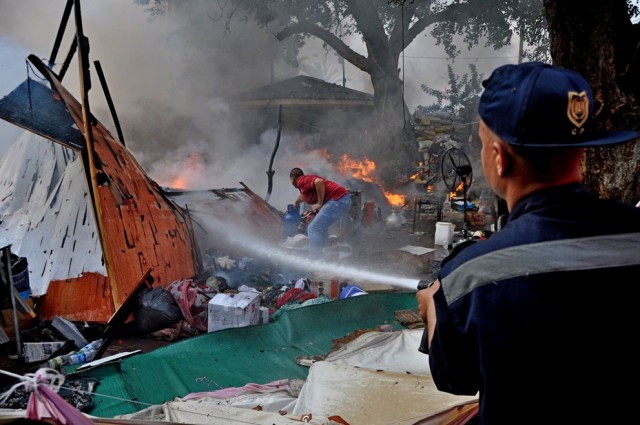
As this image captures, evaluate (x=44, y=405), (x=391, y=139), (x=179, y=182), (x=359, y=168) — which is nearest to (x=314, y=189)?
(x=179, y=182)

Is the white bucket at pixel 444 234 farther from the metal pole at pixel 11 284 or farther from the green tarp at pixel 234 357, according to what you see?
the metal pole at pixel 11 284

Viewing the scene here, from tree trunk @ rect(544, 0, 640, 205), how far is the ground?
3377mm

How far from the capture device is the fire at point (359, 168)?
57.4ft

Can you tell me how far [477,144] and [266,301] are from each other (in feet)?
51.9

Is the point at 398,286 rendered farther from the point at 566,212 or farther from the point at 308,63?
A: the point at 308,63

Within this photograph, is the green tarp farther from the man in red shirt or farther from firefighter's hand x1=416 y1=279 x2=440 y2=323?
the man in red shirt

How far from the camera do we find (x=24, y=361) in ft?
15.1

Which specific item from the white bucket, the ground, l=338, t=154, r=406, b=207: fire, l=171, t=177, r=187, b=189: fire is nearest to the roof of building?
l=338, t=154, r=406, b=207: fire

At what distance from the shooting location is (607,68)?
411cm

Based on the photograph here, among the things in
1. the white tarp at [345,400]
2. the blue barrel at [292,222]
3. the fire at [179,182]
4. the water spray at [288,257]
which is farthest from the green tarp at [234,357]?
the fire at [179,182]

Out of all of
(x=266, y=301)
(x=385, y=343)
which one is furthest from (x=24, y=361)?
(x=385, y=343)

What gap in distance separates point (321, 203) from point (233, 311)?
3.73 meters

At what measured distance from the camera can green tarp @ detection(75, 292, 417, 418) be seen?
12.5 feet

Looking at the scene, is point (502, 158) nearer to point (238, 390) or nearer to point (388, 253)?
point (238, 390)
